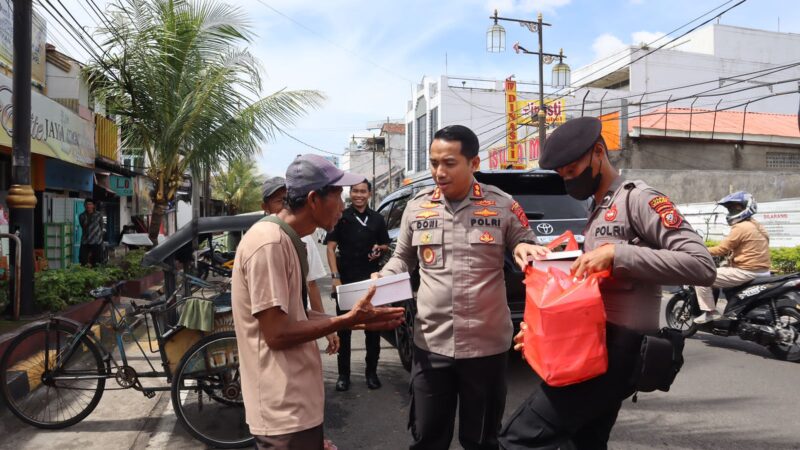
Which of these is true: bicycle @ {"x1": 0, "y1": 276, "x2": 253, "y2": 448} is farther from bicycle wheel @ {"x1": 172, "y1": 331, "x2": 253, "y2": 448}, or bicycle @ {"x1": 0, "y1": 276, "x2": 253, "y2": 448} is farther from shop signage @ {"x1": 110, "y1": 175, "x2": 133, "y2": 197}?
shop signage @ {"x1": 110, "y1": 175, "x2": 133, "y2": 197}

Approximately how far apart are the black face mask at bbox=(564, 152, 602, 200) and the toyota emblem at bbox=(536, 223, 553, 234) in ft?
9.25

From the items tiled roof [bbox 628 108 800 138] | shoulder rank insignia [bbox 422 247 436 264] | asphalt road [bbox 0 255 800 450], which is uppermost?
tiled roof [bbox 628 108 800 138]

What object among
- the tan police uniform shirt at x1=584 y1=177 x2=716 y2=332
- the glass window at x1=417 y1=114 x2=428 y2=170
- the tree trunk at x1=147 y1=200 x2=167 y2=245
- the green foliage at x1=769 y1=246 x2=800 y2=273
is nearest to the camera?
the tan police uniform shirt at x1=584 y1=177 x2=716 y2=332

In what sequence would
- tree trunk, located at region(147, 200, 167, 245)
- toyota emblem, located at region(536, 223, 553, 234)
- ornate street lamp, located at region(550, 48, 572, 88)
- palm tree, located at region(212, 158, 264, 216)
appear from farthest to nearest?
palm tree, located at region(212, 158, 264, 216) → ornate street lamp, located at region(550, 48, 572, 88) → tree trunk, located at region(147, 200, 167, 245) → toyota emblem, located at region(536, 223, 553, 234)

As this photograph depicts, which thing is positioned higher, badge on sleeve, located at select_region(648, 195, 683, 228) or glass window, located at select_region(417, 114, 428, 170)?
glass window, located at select_region(417, 114, 428, 170)

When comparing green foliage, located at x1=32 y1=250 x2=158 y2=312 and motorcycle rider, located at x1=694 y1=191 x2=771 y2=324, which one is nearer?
motorcycle rider, located at x1=694 y1=191 x2=771 y2=324

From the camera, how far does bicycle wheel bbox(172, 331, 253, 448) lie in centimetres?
368

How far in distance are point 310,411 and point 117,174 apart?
54.2 ft

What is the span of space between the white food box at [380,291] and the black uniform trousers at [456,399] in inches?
20.2

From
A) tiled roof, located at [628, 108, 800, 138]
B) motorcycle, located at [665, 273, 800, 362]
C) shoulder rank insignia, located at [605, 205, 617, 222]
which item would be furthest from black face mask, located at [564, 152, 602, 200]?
tiled roof, located at [628, 108, 800, 138]

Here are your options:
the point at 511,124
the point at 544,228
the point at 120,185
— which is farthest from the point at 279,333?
the point at 511,124

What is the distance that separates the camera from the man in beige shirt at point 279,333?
70.3 inches

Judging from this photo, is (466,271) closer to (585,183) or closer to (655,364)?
(585,183)

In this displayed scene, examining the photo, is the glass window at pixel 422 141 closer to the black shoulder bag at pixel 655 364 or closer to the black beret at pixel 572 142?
the black beret at pixel 572 142
